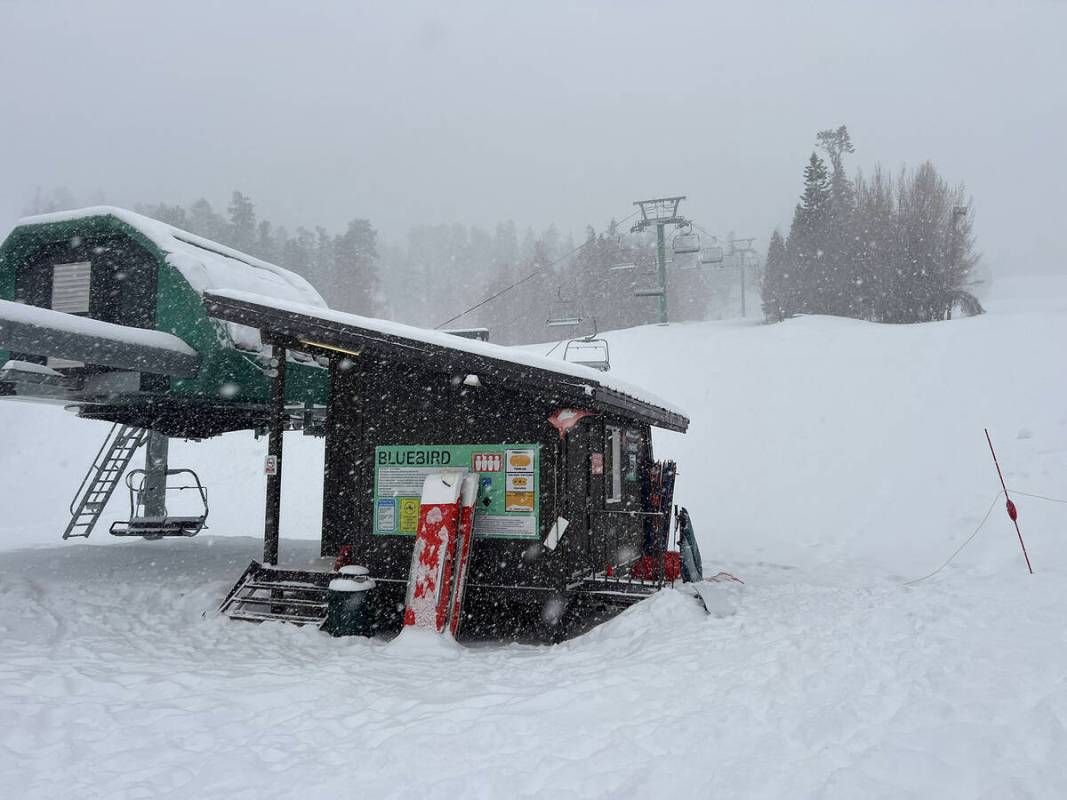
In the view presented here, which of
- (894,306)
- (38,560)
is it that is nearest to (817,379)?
(894,306)

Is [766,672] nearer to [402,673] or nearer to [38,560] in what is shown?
[402,673]

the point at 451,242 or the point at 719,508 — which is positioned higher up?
the point at 451,242

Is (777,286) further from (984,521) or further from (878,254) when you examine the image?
(984,521)

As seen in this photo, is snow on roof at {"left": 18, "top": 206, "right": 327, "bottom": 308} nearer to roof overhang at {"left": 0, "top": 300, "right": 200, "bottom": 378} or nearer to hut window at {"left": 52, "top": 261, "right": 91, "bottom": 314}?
hut window at {"left": 52, "top": 261, "right": 91, "bottom": 314}

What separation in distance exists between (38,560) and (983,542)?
17.8 metres

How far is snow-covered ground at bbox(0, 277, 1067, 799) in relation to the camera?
4223mm

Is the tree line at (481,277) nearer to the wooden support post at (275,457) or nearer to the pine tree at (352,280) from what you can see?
the pine tree at (352,280)

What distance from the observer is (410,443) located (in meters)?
9.93

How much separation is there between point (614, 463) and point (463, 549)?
3.70 meters

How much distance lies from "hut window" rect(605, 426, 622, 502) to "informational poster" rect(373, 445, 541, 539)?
223 cm

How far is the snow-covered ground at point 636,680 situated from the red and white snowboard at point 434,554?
50 centimetres

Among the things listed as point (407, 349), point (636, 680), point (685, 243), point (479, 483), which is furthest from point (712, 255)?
point (636, 680)

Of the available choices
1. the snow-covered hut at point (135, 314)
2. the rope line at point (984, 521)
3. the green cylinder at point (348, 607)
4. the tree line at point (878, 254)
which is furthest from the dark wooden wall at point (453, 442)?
the tree line at point (878, 254)

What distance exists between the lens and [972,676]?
5523mm
